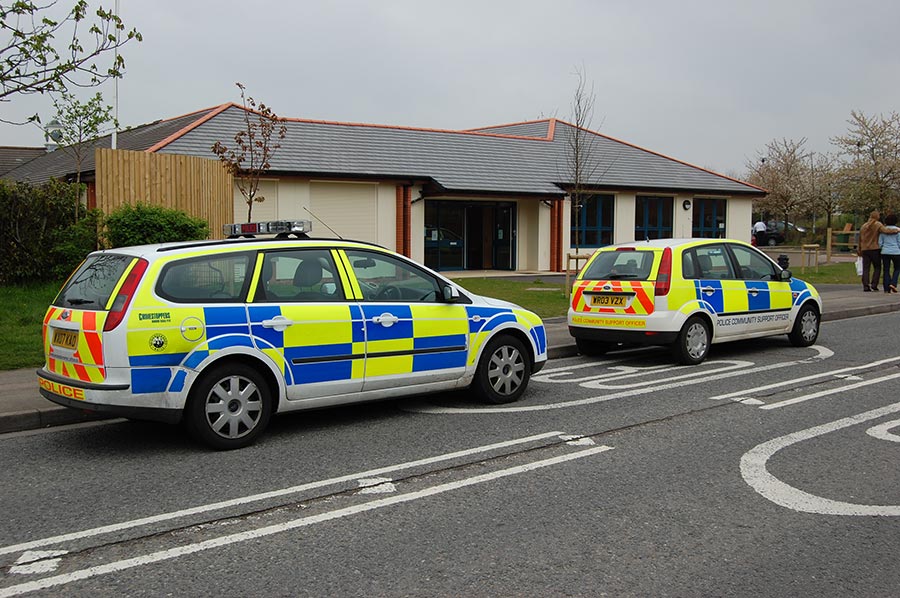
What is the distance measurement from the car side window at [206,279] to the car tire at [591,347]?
5655 mm

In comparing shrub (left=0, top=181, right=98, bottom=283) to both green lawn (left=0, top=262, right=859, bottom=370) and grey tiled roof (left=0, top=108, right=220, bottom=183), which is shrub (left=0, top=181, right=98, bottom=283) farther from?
grey tiled roof (left=0, top=108, right=220, bottom=183)

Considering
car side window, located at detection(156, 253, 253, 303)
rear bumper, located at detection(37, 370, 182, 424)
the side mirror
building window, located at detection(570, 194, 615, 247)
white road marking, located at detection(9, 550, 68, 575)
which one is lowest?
white road marking, located at detection(9, 550, 68, 575)

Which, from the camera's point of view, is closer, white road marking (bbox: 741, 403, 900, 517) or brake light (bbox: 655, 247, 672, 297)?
white road marking (bbox: 741, 403, 900, 517)

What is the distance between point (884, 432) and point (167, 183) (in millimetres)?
13513

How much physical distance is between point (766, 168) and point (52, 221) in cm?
5261

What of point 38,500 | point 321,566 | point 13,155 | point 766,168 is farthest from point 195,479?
point 766,168

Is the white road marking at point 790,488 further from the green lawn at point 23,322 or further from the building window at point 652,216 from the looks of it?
the building window at point 652,216

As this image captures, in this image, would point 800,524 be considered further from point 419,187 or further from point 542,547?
point 419,187

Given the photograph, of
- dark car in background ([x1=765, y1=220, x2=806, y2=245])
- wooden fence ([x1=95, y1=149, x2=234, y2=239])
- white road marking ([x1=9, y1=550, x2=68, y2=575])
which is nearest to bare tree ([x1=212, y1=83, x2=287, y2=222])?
wooden fence ([x1=95, y1=149, x2=234, y2=239])

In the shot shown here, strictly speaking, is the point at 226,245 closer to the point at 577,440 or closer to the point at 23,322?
the point at 577,440

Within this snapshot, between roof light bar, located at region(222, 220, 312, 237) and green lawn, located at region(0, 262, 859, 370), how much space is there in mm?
3564

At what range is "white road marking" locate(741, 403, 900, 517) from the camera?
4.81 m

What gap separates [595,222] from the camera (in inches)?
1116

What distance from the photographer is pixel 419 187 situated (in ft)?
81.8
